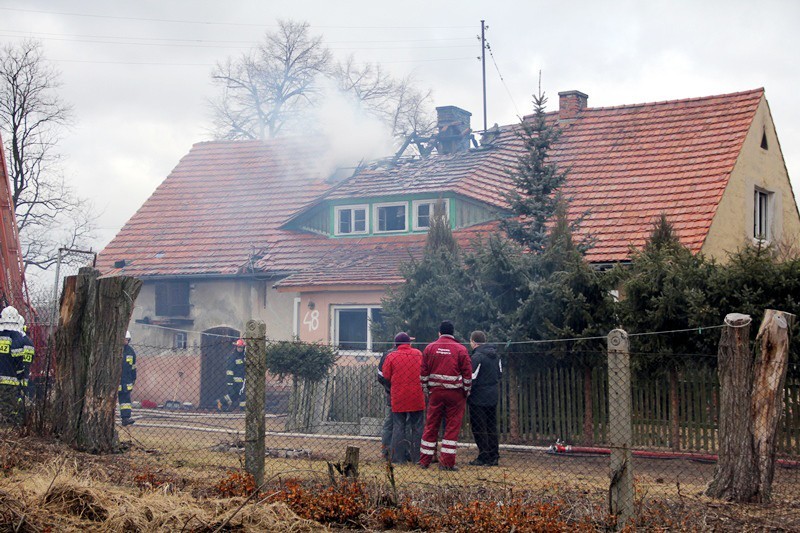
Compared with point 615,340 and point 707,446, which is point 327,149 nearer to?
point 707,446

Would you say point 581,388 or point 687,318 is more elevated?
point 687,318

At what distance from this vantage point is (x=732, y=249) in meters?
22.3

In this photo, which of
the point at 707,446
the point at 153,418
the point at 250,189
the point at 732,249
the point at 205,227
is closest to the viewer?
the point at 707,446

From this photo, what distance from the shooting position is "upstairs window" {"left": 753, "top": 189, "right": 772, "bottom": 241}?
24.0m

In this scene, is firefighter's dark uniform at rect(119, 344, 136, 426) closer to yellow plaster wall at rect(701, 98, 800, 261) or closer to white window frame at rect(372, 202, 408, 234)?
white window frame at rect(372, 202, 408, 234)

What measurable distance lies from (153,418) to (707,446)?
11.0m

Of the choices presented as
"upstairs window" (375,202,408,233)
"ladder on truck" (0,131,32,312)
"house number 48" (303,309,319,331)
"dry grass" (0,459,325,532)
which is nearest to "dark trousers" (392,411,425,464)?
"dry grass" (0,459,325,532)

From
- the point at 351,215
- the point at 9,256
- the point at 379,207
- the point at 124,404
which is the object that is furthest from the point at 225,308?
the point at 9,256

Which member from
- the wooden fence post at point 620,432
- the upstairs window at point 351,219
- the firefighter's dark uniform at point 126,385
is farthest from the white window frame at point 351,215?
the wooden fence post at point 620,432

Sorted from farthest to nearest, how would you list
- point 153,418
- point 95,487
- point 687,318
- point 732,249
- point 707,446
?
point 732,249 → point 153,418 → point 687,318 → point 707,446 → point 95,487

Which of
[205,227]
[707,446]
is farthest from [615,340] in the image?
[205,227]

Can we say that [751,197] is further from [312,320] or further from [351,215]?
[312,320]

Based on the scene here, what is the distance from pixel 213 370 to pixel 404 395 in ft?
38.1

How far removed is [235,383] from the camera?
2178 cm
